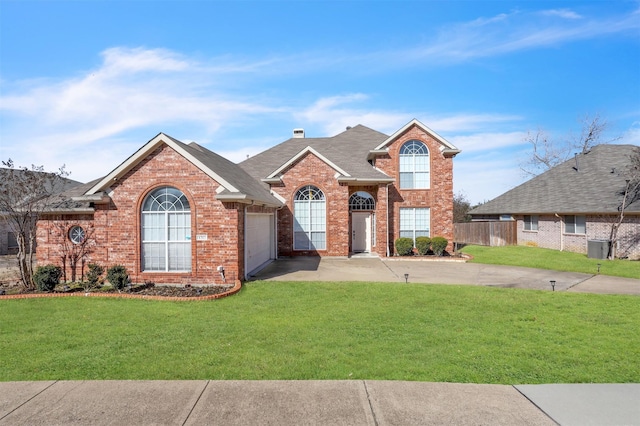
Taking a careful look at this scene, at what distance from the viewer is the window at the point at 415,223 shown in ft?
63.4

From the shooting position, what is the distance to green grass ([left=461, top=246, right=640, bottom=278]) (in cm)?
1404

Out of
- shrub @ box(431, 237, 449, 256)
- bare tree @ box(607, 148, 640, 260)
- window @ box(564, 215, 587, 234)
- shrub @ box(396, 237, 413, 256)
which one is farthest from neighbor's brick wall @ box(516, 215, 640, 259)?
shrub @ box(396, 237, 413, 256)

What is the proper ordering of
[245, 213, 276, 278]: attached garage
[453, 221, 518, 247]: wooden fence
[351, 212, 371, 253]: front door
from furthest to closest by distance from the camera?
[453, 221, 518, 247]: wooden fence < [351, 212, 371, 253]: front door < [245, 213, 276, 278]: attached garage

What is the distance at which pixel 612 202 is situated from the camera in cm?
1848

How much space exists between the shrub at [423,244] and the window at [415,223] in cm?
86

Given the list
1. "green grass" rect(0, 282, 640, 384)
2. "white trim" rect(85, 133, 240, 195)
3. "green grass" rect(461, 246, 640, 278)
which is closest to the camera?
"green grass" rect(0, 282, 640, 384)

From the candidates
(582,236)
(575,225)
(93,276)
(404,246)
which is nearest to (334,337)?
(93,276)

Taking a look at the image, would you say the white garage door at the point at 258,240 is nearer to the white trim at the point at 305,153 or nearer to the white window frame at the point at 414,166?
the white trim at the point at 305,153

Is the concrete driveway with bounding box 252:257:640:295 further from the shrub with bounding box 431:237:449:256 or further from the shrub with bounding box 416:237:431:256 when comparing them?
the shrub with bounding box 416:237:431:256

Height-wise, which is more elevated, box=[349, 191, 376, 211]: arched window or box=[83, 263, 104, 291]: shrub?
box=[349, 191, 376, 211]: arched window

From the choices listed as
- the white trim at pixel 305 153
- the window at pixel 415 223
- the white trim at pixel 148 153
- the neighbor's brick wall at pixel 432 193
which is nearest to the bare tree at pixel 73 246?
the white trim at pixel 148 153

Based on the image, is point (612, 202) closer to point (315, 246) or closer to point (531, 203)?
point (531, 203)

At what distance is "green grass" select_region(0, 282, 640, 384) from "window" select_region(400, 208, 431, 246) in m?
9.49

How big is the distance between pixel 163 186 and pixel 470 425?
10.6m
